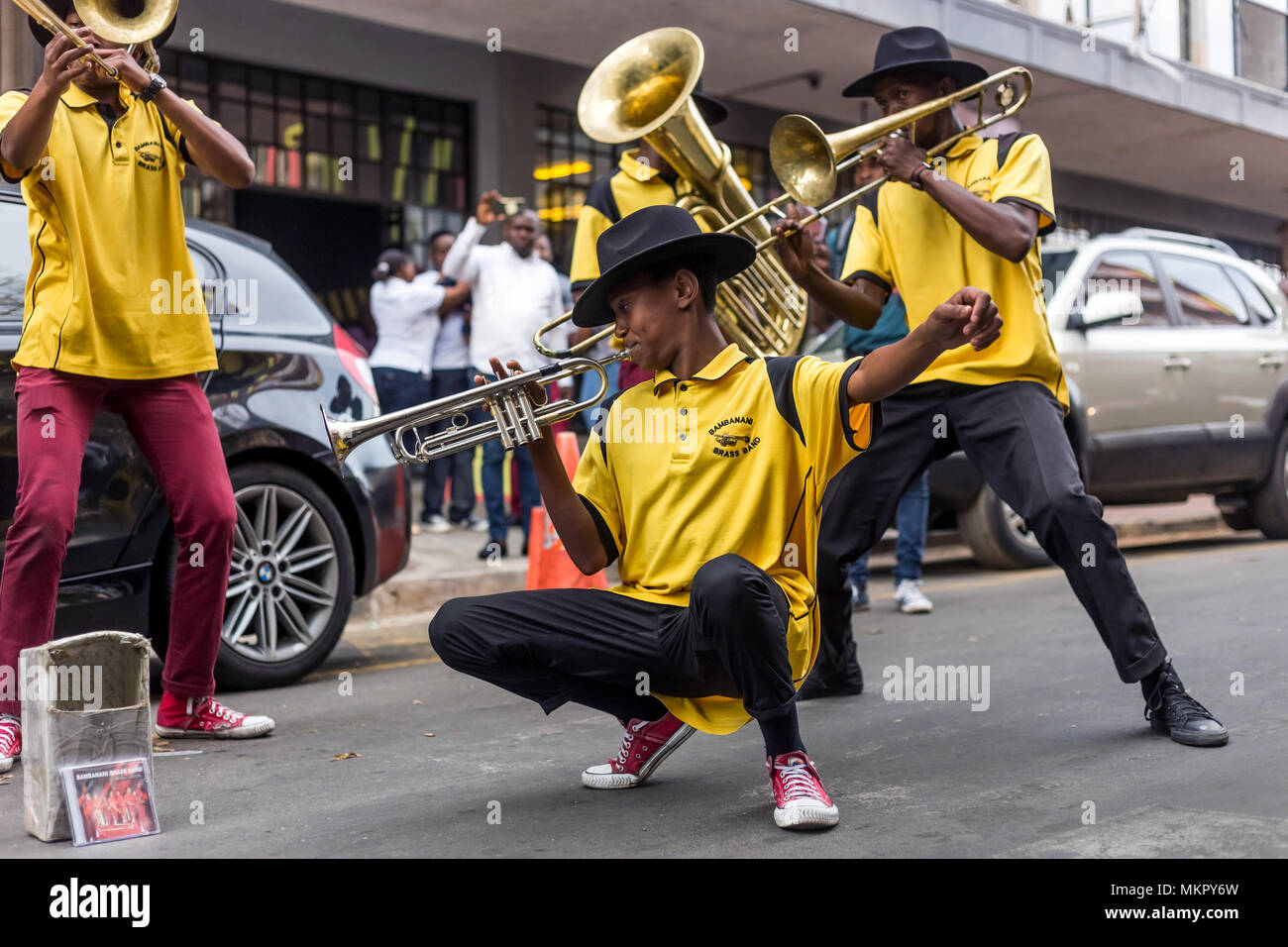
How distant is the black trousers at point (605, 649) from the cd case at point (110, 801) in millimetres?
798

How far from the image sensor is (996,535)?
8.70 m

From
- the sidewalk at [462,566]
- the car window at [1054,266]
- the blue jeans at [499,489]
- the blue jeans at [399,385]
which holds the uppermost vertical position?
the car window at [1054,266]

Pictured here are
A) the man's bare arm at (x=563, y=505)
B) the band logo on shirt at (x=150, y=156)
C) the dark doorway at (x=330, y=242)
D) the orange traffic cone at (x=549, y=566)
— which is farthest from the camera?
the dark doorway at (x=330, y=242)

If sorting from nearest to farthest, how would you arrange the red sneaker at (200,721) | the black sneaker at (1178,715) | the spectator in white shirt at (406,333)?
1. the black sneaker at (1178,715)
2. the red sneaker at (200,721)
3. the spectator in white shirt at (406,333)

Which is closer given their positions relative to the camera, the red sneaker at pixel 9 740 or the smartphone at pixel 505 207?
the red sneaker at pixel 9 740

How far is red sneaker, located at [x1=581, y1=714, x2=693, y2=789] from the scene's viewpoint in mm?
3955

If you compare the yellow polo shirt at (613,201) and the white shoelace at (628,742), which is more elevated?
the yellow polo shirt at (613,201)

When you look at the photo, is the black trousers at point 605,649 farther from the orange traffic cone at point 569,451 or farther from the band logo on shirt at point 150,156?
the orange traffic cone at point 569,451

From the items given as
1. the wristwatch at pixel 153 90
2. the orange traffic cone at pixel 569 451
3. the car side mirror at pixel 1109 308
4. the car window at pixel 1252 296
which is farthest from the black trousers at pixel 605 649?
the car window at pixel 1252 296

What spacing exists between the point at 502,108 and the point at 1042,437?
30.8ft

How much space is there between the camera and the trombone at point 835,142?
4.60 metres

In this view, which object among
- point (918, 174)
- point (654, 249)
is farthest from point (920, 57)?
point (654, 249)

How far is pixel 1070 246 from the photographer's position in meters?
9.13

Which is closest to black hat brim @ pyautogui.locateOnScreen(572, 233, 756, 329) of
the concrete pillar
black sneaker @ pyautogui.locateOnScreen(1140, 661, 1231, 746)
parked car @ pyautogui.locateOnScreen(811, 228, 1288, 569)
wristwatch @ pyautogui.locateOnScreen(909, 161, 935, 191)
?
wristwatch @ pyautogui.locateOnScreen(909, 161, 935, 191)
